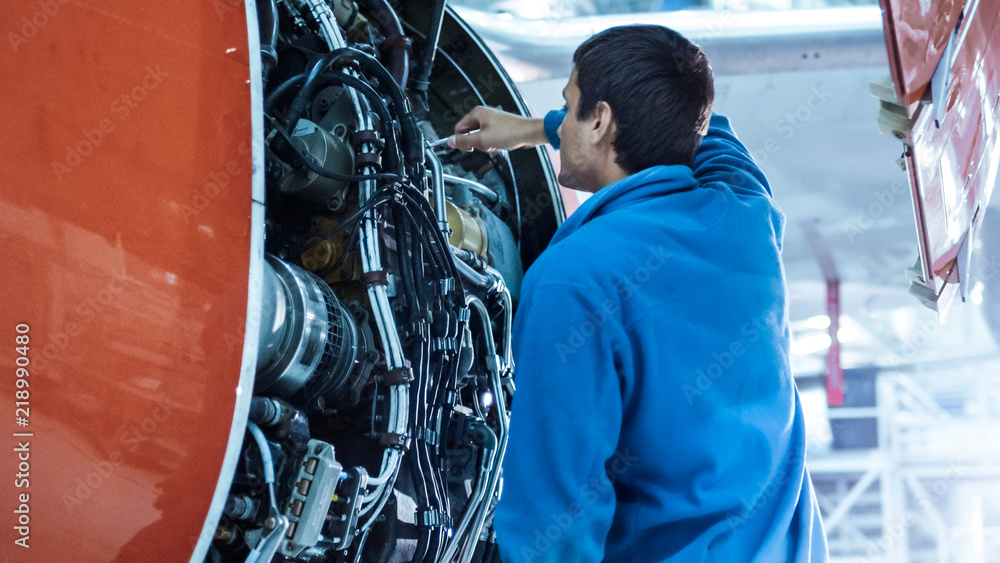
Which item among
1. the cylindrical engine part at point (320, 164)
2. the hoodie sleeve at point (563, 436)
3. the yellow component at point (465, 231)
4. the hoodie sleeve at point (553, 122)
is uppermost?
the cylindrical engine part at point (320, 164)

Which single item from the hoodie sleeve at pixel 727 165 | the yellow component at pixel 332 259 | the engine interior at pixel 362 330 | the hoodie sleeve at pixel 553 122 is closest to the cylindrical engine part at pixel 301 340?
the engine interior at pixel 362 330

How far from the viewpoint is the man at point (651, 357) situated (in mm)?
1273

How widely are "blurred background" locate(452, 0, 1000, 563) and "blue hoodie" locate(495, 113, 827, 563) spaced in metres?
3.81

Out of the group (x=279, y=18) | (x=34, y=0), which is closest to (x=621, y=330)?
(x=34, y=0)

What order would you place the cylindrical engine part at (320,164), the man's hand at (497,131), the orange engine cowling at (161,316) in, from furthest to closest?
the man's hand at (497,131)
the cylindrical engine part at (320,164)
the orange engine cowling at (161,316)

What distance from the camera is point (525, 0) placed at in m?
5.48

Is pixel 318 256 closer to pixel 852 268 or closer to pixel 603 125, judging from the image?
pixel 603 125

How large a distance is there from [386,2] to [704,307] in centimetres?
125

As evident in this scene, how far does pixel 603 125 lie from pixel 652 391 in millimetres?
488

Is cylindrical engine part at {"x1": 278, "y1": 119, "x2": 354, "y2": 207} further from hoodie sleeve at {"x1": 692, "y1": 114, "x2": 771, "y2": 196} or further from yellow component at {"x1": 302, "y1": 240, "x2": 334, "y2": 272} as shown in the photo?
hoodie sleeve at {"x1": 692, "y1": 114, "x2": 771, "y2": 196}

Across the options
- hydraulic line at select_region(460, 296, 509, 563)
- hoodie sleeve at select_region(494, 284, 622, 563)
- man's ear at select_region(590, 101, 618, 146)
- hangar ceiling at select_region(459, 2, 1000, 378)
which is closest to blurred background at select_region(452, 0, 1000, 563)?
hangar ceiling at select_region(459, 2, 1000, 378)

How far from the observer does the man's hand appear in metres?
2.01

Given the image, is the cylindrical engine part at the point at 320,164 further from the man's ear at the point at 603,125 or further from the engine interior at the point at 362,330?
the man's ear at the point at 603,125

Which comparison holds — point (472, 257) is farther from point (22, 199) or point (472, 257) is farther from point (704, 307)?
point (22, 199)
